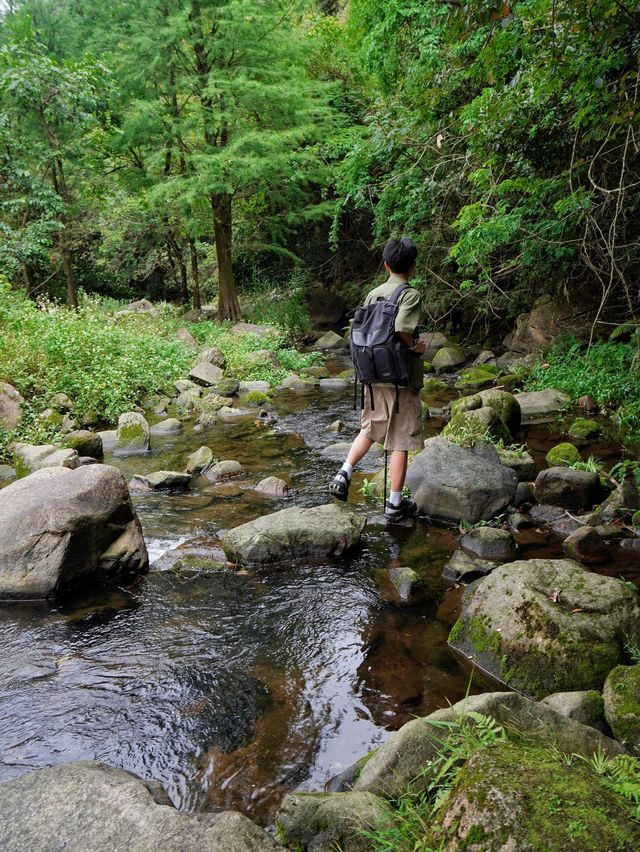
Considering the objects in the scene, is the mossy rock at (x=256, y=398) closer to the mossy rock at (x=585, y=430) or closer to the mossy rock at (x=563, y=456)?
the mossy rock at (x=585, y=430)

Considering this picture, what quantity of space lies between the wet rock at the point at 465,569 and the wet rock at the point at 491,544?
225 mm

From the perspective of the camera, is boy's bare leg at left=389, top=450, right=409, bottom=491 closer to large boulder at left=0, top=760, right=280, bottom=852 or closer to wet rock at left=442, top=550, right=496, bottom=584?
wet rock at left=442, top=550, right=496, bottom=584

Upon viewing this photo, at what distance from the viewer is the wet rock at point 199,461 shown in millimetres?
7316

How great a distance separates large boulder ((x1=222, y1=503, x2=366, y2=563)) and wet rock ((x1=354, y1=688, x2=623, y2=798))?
2.45m

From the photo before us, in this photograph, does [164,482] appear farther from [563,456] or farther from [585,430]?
[585,430]

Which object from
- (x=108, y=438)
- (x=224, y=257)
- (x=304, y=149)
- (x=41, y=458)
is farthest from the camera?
(x=224, y=257)

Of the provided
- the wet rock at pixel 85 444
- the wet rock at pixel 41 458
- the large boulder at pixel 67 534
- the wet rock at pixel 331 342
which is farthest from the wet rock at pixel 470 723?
the wet rock at pixel 331 342

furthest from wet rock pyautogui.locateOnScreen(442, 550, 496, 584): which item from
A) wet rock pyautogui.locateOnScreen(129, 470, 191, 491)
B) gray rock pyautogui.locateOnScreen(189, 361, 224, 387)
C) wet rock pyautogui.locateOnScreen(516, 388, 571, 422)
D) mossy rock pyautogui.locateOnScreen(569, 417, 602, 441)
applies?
gray rock pyautogui.locateOnScreen(189, 361, 224, 387)

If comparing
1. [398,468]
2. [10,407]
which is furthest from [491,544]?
[10,407]

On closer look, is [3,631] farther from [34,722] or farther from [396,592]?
[396,592]

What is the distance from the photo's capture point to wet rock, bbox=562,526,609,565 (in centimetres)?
450

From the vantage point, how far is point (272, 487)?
6418mm

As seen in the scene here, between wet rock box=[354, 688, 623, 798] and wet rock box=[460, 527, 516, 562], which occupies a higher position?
wet rock box=[354, 688, 623, 798]

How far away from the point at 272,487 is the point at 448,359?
27.9ft
